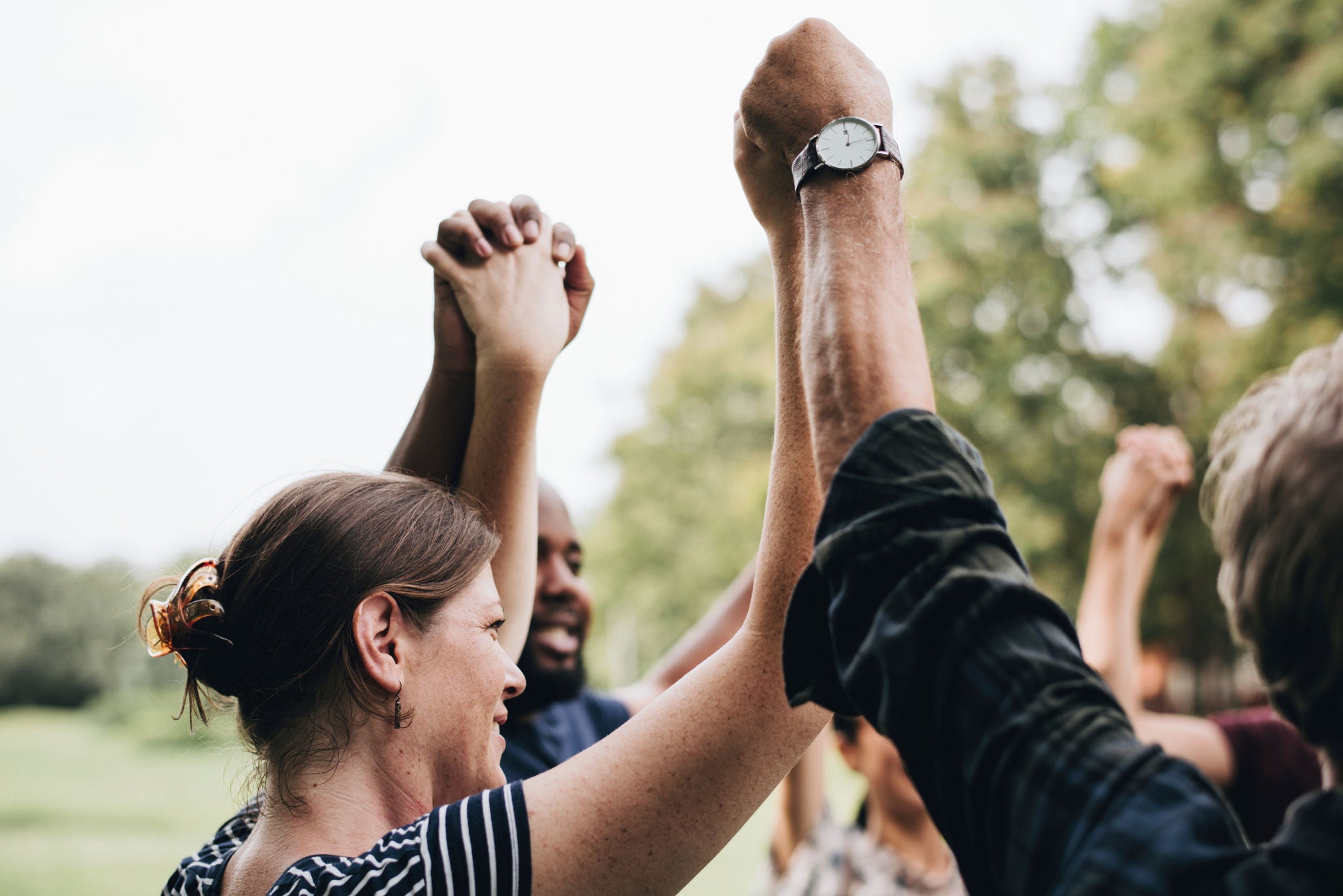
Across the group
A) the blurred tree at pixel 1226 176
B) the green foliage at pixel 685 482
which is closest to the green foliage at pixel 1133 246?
the blurred tree at pixel 1226 176

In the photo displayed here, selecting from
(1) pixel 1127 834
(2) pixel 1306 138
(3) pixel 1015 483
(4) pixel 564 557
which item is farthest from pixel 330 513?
(3) pixel 1015 483

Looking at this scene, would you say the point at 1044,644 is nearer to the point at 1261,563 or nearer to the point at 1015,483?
the point at 1261,563

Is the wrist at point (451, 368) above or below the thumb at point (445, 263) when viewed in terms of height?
below

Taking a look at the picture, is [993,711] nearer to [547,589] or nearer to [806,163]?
[806,163]

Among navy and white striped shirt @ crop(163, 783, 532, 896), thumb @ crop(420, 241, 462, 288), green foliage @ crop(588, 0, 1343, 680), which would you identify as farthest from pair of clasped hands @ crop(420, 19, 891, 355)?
green foliage @ crop(588, 0, 1343, 680)

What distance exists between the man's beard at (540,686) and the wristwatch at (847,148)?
240cm

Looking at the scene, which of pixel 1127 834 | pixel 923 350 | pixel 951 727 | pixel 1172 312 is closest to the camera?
pixel 1127 834

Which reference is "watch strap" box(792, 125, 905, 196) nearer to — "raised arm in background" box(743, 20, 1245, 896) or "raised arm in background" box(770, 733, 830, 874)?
"raised arm in background" box(743, 20, 1245, 896)

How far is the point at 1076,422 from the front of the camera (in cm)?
1839

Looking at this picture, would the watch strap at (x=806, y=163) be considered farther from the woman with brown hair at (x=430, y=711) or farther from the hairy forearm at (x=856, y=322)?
the woman with brown hair at (x=430, y=711)

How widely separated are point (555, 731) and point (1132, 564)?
191 centimetres

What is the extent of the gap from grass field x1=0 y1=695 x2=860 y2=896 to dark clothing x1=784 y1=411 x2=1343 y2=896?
57.3 inches

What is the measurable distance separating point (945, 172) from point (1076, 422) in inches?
189

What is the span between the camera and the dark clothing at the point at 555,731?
3354mm
